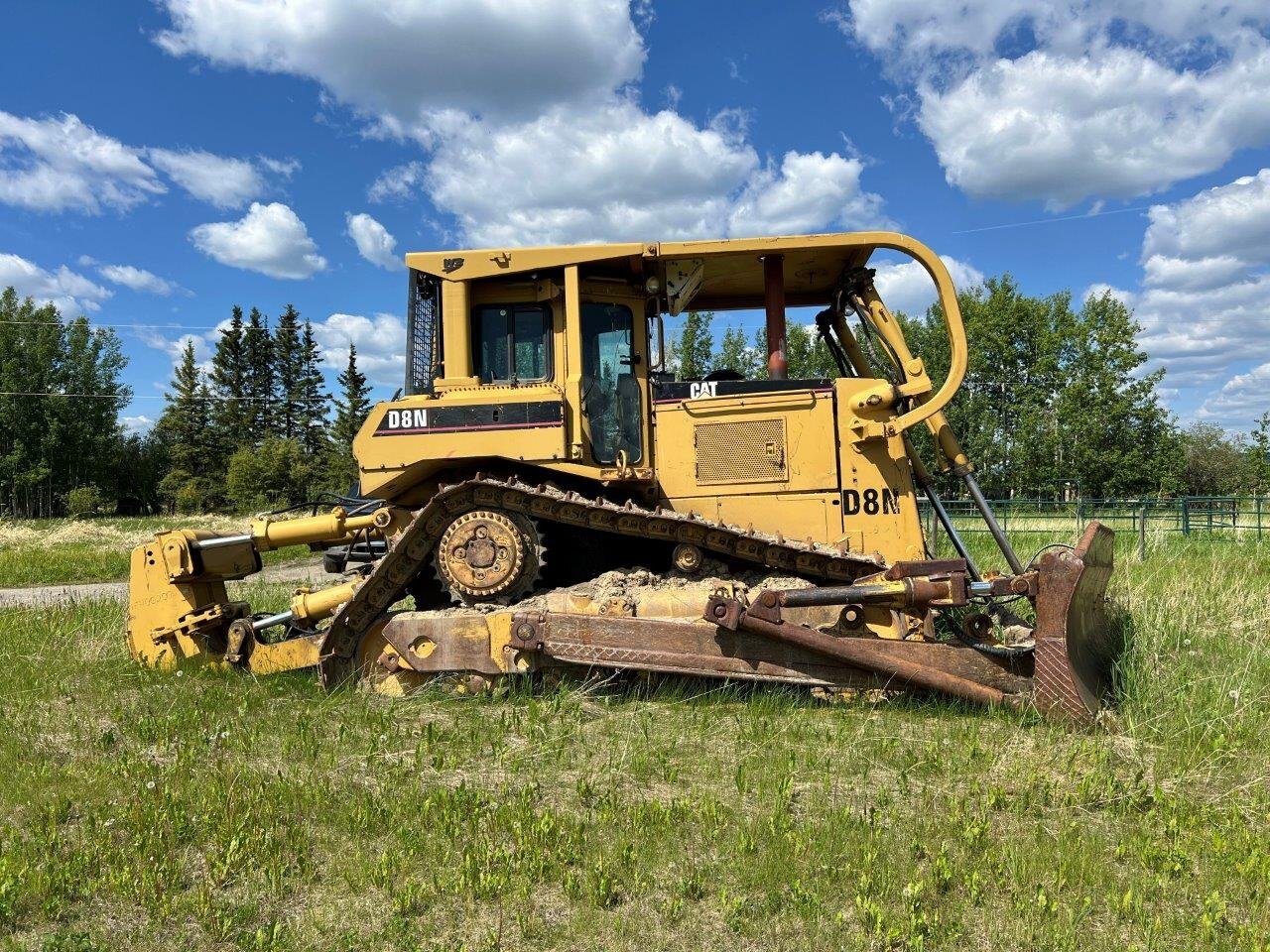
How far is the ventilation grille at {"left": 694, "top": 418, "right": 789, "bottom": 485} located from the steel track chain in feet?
1.71

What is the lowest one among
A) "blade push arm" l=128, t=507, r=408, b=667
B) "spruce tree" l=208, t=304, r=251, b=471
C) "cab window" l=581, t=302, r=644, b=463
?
"blade push arm" l=128, t=507, r=408, b=667

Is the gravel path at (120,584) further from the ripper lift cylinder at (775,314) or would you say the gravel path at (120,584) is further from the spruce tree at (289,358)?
the spruce tree at (289,358)

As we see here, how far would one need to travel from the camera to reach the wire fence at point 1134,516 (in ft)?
64.6

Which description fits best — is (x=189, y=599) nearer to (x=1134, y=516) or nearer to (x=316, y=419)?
(x=1134, y=516)

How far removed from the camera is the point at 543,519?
240 inches

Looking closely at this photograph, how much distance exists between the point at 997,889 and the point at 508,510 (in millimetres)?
3760

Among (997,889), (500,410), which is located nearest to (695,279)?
(500,410)

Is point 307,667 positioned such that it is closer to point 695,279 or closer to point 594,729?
point 594,729

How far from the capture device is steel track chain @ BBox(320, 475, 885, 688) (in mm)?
5723

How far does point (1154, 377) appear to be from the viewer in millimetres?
43344

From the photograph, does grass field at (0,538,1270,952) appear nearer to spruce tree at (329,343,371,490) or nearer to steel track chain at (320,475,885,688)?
steel track chain at (320,475,885,688)

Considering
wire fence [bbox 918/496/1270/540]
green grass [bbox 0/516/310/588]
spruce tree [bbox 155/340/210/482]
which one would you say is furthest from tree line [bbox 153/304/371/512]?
wire fence [bbox 918/496/1270/540]

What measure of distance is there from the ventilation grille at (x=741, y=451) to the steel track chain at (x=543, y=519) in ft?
1.71

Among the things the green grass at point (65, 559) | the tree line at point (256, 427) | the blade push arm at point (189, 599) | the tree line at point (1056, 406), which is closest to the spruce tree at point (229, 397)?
the tree line at point (256, 427)
